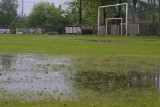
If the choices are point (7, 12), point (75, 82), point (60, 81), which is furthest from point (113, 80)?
point (7, 12)

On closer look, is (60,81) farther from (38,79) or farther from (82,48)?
(82,48)

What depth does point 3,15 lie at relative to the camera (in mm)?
129750

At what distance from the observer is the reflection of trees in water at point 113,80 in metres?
10.6

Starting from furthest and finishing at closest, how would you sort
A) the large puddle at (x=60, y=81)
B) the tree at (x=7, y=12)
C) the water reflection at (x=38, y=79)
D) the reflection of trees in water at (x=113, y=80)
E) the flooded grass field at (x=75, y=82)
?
the tree at (x=7, y=12)
the reflection of trees in water at (x=113, y=80)
the water reflection at (x=38, y=79)
the large puddle at (x=60, y=81)
the flooded grass field at (x=75, y=82)

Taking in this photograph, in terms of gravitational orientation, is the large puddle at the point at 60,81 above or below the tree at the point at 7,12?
below

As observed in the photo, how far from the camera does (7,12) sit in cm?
13312

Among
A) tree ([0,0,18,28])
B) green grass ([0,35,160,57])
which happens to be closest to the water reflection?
green grass ([0,35,160,57])

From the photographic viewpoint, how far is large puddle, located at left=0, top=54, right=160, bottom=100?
30.9 feet

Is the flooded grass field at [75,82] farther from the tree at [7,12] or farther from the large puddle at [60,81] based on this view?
the tree at [7,12]

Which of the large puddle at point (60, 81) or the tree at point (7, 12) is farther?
the tree at point (7, 12)

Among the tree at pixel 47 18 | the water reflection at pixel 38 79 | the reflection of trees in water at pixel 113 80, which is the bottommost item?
the reflection of trees in water at pixel 113 80

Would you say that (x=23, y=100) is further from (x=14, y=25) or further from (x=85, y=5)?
(x=14, y=25)

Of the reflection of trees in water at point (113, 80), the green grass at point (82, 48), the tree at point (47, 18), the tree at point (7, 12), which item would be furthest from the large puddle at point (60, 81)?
the tree at point (7, 12)

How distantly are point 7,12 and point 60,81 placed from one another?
→ 124367mm
